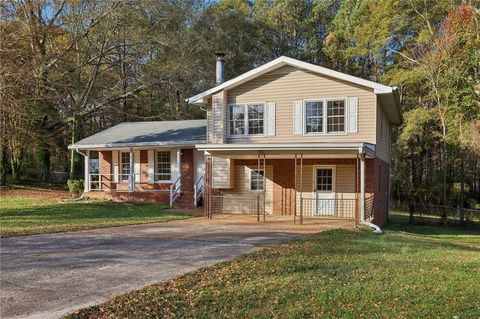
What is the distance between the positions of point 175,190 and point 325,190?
7477mm

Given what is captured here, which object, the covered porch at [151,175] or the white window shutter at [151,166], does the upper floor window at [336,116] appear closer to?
the covered porch at [151,175]

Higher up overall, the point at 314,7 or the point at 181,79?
the point at 314,7

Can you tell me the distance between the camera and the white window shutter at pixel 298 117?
17797 millimetres

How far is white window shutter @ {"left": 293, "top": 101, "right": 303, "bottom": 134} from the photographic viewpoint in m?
17.8

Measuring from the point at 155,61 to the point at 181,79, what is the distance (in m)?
2.47

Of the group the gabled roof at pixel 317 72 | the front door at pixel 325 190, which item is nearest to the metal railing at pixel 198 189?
the gabled roof at pixel 317 72

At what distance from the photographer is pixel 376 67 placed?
3612 cm

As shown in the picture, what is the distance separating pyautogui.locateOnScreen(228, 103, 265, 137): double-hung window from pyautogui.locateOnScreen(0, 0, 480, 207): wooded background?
8.43 metres

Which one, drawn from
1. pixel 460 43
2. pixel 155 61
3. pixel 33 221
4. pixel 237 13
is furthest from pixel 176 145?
pixel 237 13

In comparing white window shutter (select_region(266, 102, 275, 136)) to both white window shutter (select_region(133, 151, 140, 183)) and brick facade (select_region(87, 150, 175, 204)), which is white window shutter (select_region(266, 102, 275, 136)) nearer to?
brick facade (select_region(87, 150, 175, 204))

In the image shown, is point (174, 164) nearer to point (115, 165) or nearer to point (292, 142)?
point (115, 165)

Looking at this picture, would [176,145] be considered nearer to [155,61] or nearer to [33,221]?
[33,221]

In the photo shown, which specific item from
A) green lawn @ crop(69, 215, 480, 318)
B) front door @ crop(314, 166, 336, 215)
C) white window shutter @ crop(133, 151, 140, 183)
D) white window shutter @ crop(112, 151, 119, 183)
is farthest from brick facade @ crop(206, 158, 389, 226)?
green lawn @ crop(69, 215, 480, 318)

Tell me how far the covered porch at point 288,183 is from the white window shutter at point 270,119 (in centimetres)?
107
